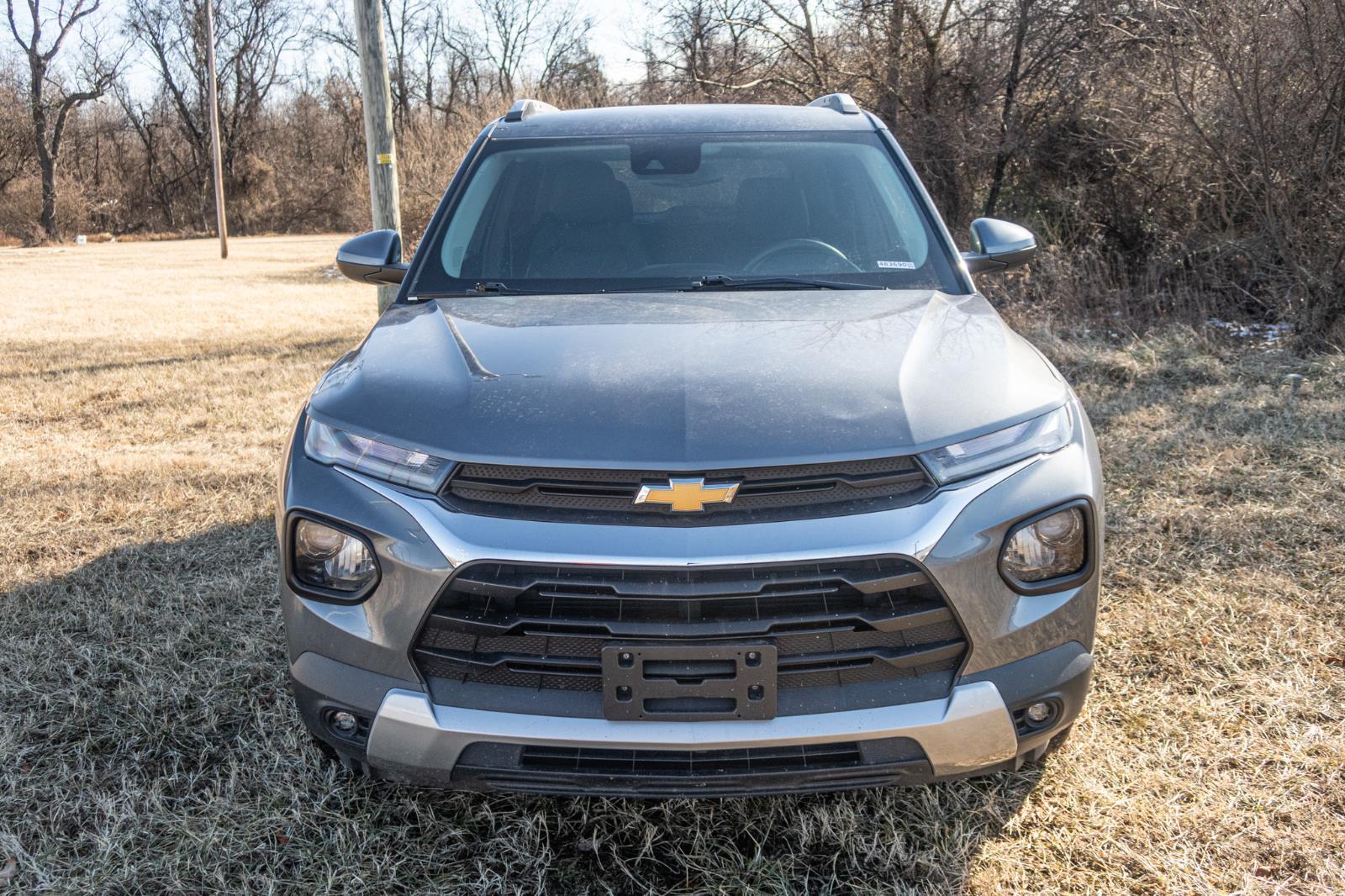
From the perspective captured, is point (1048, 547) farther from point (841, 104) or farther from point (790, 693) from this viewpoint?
point (841, 104)

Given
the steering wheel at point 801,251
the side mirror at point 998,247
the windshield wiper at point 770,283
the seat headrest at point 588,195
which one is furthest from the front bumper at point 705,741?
the seat headrest at point 588,195

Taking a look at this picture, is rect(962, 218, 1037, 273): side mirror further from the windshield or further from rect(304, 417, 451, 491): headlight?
rect(304, 417, 451, 491): headlight

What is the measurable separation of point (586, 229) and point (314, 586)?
1.60 meters

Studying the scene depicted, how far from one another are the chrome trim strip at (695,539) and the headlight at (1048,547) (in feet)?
0.45

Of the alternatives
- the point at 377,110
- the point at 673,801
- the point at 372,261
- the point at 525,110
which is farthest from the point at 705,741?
the point at 377,110

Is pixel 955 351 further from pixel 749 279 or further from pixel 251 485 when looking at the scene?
pixel 251 485

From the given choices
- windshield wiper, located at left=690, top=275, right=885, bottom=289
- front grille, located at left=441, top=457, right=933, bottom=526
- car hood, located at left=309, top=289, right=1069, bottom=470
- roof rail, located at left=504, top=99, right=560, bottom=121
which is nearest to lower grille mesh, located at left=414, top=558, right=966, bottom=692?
front grille, located at left=441, top=457, right=933, bottom=526

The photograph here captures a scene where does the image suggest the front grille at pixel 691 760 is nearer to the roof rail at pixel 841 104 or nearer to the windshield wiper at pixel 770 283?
the windshield wiper at pixel 770 283

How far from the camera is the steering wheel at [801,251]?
3.04m

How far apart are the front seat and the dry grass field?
5.03 ft

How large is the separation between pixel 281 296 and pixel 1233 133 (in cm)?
1251

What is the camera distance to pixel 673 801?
2.50 metres

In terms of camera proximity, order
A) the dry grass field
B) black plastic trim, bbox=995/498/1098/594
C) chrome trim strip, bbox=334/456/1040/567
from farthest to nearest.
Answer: the dry grass field, black plastic trim, bbox=995/498/1098/594, chrome trim strip, bbox=334/456/1040/567

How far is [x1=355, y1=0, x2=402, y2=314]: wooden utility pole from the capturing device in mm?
7609
